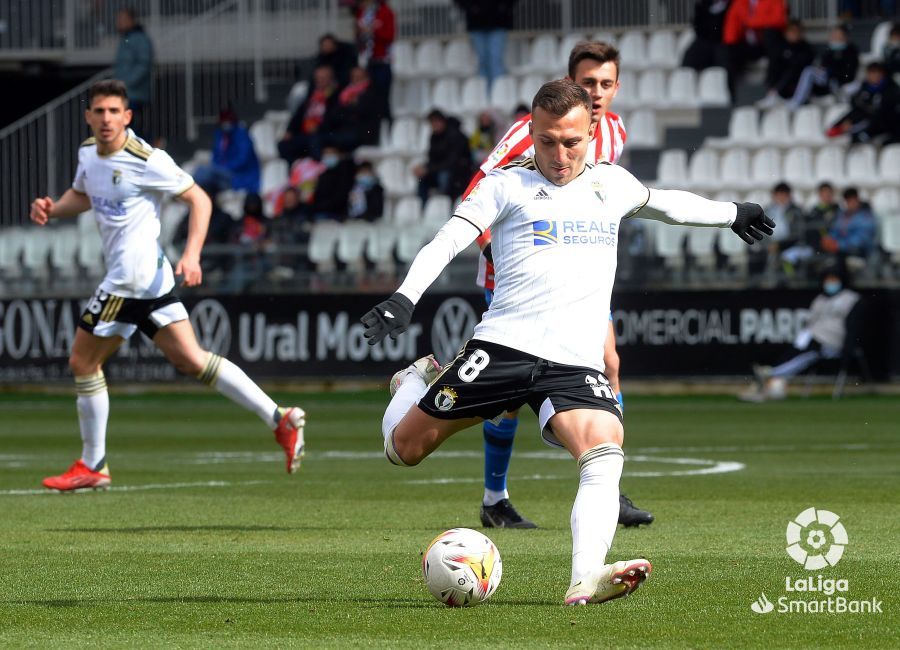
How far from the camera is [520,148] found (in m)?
8.46

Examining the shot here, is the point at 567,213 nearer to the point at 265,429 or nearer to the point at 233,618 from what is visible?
the point at 233,618

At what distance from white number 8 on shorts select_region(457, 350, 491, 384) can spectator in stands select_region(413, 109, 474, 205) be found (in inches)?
712

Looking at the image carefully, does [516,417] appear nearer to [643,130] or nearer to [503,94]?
[643,130]

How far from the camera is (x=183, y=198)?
1080cm

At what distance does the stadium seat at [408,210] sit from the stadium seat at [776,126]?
4.98m

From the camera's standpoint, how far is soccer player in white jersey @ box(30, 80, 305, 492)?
34.7 feet

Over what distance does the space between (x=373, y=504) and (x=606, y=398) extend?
3.84 m

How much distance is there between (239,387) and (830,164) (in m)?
15.5

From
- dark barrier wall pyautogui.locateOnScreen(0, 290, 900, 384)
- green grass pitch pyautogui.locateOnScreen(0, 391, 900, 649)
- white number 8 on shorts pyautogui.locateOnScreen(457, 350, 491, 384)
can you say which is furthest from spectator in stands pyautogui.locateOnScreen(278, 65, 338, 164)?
white number 8 on shorts pyautogui.locateOnScreen(457, 350, 491, 384)

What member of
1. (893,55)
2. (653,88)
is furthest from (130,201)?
(653,88)

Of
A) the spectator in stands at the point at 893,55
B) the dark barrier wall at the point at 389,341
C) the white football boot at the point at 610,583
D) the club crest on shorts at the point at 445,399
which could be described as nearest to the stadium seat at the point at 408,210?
the dark barrier wall at the point at 389,341

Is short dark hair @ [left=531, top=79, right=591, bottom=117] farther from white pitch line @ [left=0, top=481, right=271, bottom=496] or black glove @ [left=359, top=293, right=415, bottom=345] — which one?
white pitch line @ [left=0, top=481, right=271, bottom=496]

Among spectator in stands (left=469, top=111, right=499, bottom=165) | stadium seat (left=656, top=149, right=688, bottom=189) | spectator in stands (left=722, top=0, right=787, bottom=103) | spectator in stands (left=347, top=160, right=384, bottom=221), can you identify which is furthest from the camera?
spectator in stands (left=722, top=0, right=787, bottom=103)

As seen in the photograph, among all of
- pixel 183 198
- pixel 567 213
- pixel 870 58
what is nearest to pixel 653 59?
pixel 870 58
